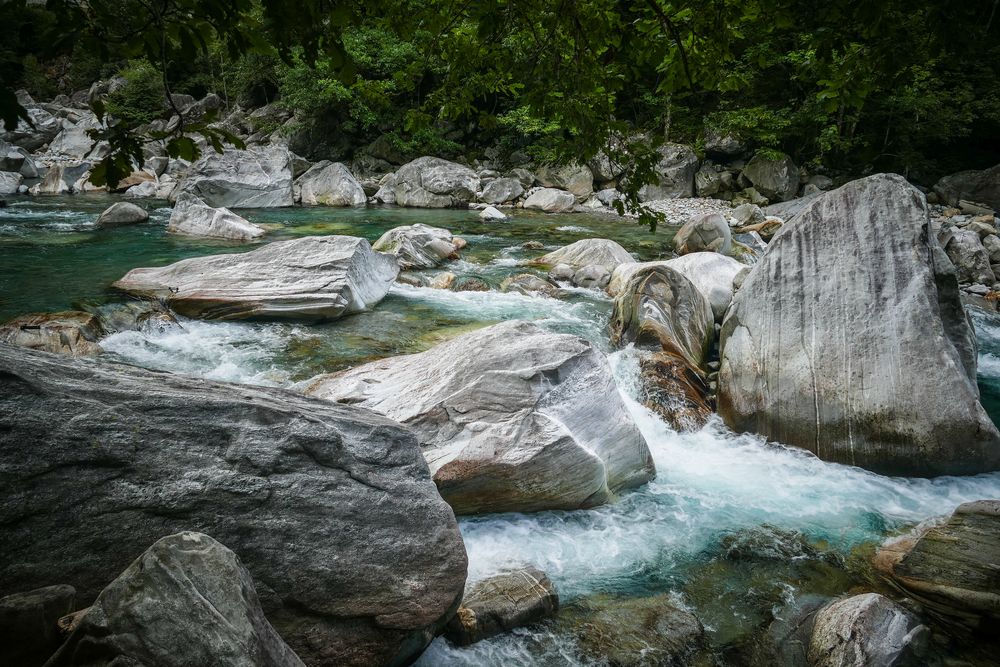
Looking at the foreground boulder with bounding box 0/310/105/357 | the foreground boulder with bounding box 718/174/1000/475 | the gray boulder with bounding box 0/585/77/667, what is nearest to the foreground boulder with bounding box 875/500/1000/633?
the foreground boulder with bounding box 718/174/1000/475

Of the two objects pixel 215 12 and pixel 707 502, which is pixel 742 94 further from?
pixel 215 12

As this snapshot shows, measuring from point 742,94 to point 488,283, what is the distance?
21.0 metres

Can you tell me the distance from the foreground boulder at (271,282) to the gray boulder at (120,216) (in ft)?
22.7

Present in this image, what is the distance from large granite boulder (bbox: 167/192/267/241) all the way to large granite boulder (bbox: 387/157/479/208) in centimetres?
905

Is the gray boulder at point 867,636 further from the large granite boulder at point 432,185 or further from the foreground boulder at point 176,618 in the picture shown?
the large granite boulder at point 432,185

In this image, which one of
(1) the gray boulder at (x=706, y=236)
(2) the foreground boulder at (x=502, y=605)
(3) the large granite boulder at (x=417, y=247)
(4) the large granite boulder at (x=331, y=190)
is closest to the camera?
(2) the foreground boulder at (x=502, y=605)

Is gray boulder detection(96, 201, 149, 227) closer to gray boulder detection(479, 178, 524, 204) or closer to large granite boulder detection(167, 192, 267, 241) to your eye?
large granite boulder detection(167, 192, 267, 241)

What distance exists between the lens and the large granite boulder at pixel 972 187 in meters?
18.5

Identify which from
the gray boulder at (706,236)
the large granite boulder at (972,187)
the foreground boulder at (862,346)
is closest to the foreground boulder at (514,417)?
the foreground boulder at (862,346)

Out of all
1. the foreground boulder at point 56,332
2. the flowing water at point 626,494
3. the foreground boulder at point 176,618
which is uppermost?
the foreground boulder at point 176,618

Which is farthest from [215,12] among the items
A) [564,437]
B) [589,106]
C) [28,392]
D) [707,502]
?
[707,502]

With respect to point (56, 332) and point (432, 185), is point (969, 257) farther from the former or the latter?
point (432, 185)

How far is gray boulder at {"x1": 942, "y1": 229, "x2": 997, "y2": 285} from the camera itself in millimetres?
12109

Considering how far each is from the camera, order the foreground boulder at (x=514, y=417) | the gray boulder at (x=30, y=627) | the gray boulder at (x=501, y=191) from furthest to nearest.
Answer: the gray boulder at (x=501, y=191), the foreground boulder at (x=514, y=417), the gray boulder at (x=30, y=627)
